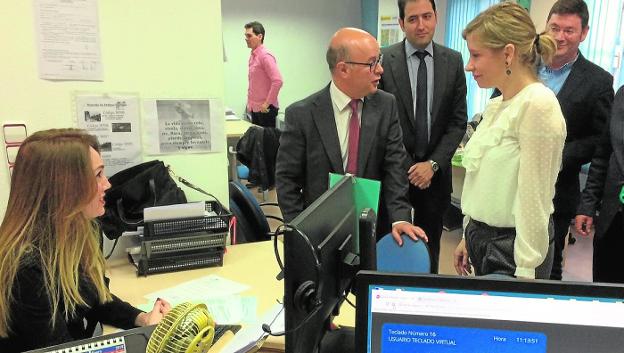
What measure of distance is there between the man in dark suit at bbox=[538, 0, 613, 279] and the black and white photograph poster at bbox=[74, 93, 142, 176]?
192cm

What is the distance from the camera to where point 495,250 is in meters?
1.72

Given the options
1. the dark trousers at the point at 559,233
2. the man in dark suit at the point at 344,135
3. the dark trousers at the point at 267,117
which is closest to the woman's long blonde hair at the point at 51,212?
the man in dark suit at the point at 344,135

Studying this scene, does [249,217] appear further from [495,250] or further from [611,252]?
[611,252]

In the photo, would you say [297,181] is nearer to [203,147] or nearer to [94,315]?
[203,147]

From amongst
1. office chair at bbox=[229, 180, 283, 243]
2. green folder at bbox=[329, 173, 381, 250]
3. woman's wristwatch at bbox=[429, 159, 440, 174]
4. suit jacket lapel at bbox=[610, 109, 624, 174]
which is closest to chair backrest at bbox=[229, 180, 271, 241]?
office chair at bbox=[229, 180, 283, 243]

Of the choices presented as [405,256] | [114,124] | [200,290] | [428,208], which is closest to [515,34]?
[405,256]

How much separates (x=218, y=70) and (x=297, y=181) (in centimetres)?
65

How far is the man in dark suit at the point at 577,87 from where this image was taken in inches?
92.5

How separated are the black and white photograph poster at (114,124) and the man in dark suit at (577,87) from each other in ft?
6.29

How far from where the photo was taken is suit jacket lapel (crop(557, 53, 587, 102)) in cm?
236

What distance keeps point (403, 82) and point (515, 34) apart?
0.94 metres

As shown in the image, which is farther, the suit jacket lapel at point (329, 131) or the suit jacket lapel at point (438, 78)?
the suit jacket lapel at point (438, 78)

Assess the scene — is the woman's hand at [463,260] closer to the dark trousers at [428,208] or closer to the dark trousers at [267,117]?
the dark trousers at [428,208]

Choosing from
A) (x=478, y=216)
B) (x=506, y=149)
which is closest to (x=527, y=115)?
(x=506, y=149)
